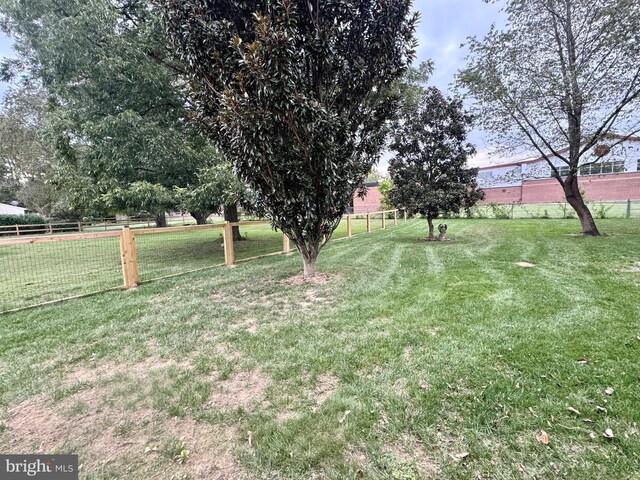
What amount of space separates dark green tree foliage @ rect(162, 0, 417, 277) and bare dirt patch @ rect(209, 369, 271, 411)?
2.63 metres

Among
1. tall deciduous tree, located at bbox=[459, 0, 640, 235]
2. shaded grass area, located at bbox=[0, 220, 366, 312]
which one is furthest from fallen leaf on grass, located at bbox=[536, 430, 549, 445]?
tall deciduous tree, located at bbox=[459, 0, 640, 235]

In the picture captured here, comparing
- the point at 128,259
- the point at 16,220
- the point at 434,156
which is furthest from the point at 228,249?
the point at 16,220

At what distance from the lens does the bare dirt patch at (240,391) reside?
202cm

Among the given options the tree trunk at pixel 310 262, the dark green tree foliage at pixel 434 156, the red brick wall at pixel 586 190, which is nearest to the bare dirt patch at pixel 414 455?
the tree trunk at pixel 310 262

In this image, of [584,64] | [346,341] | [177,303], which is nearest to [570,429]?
[346,341]

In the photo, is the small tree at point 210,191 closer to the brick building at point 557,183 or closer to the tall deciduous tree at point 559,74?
the brick building at point 557,183

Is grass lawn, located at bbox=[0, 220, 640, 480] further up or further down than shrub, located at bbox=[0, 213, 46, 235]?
further down

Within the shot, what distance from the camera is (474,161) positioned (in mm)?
8891

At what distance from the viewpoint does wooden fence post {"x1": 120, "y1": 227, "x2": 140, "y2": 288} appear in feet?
16.6

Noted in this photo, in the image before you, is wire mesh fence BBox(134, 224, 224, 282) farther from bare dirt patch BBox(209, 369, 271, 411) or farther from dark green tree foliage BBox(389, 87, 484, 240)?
dark green tree foliage BBox(389, 87, 484, 240)

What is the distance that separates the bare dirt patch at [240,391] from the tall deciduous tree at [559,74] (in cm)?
979

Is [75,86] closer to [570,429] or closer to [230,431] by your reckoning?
[230,431]

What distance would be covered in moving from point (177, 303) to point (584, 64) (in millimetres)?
11253

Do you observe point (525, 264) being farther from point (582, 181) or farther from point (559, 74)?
point (582, 181)
